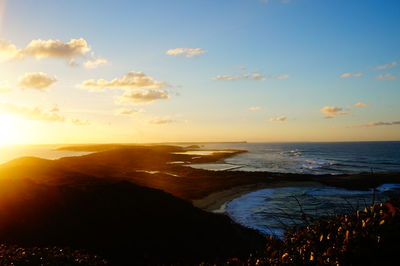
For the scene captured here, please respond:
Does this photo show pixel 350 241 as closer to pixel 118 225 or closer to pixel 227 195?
pixel 118 225

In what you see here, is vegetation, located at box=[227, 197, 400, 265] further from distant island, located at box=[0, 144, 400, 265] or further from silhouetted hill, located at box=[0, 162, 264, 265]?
silhouetted hill, located at box=[0, 162, 264, 265]

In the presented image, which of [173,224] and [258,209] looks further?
[258,209]

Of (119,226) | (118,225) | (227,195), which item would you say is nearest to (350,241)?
(119,226)

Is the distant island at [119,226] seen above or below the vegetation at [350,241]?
below

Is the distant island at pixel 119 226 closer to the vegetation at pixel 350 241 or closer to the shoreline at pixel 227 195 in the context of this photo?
the vegetation at pixel 350 241

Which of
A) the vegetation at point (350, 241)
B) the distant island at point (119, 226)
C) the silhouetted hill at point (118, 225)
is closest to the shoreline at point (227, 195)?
the silhouetted hill at point (118, 225)

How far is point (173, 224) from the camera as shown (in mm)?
21484

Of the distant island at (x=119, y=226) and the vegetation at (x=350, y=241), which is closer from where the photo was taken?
the vegetation at (x=350, y=241)

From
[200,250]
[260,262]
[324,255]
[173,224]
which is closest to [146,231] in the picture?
[173,224]

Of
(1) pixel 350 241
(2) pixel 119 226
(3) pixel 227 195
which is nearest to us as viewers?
(1) pixel 350 241

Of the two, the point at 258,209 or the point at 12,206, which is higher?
the point at 12,206

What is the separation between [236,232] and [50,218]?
43.1 feet

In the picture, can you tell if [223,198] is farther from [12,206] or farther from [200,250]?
[12,206]

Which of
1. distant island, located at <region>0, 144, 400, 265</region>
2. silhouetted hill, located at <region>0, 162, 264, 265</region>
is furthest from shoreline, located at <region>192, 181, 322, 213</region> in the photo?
distant island, located at <region>0, 144, 400, 265</region>
